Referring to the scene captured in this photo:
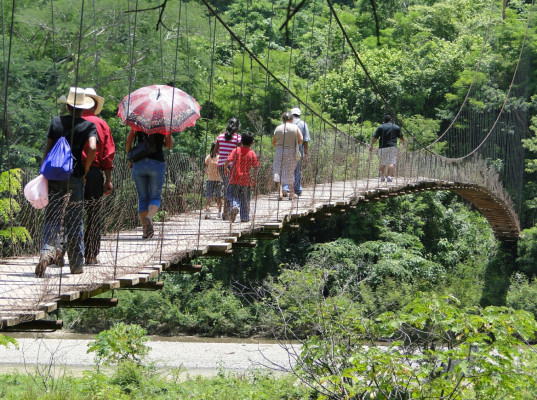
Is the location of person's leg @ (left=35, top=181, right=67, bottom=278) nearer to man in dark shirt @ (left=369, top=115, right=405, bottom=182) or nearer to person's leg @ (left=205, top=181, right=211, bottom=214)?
person's leg @ (left=205, top=181, right=211, bottom=214)

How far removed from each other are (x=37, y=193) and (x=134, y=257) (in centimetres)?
69

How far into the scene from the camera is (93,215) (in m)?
4.13

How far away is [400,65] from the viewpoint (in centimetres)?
2127

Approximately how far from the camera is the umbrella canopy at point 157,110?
4949 millimetres

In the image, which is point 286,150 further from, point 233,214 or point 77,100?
point 77,100

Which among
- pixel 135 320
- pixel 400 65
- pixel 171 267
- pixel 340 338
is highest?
pixel 400 65

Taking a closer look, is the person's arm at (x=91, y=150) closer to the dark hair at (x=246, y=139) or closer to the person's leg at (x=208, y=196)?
the dark hair at (x=246, y=139)

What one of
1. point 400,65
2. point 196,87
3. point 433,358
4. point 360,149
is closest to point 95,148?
point 433,358

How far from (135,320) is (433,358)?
410 inches

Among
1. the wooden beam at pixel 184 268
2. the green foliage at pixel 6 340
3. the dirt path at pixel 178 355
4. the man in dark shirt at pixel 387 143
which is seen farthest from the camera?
the dirt path at pixel 178 355

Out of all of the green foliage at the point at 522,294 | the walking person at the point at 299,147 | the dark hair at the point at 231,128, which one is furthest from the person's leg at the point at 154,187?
the green foliage at the point at 522,294

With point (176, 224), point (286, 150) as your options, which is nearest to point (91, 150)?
point (176, 224)

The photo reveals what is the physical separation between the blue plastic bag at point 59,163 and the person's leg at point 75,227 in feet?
0.35

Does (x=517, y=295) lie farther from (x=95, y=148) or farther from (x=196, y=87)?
(x=95, y=148)
